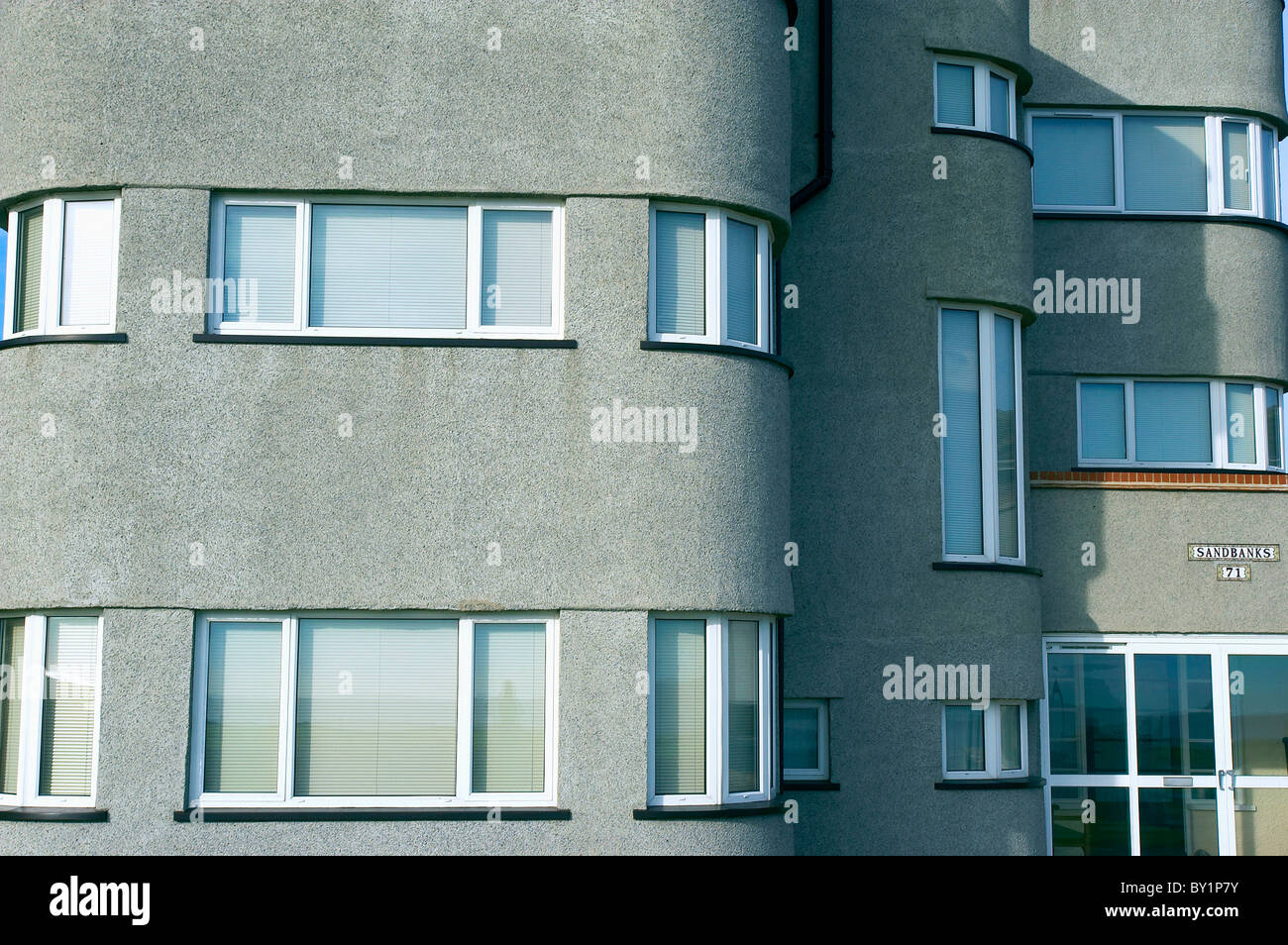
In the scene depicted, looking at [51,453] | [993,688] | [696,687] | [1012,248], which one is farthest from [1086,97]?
[51,453]

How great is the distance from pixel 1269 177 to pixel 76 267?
38.6ft

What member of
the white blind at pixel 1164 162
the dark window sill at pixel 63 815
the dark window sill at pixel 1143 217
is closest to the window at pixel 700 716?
the dark window sill at pixel 63 815

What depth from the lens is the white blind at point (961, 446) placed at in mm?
12906

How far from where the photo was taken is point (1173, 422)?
15.0 m

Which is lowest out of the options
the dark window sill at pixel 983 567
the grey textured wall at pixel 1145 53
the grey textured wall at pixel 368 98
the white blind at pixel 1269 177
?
the dark window sill at pixel 983 567

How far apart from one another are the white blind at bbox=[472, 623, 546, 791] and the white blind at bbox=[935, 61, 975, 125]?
652cm

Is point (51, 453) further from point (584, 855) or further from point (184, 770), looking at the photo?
point (584, 855)

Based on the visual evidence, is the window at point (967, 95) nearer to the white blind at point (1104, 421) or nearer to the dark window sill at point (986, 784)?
the white blind at point (1104, 421)

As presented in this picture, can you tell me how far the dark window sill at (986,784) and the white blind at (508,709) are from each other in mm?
3961

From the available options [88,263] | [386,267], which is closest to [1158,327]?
[386,267]

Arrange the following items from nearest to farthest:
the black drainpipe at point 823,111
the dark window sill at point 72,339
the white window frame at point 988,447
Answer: the dark window sill at point 72,339, the white window frame at point 988,447, the black drainpipe at point 823,111

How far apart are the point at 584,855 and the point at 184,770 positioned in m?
2.71

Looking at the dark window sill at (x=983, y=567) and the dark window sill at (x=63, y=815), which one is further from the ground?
the dark window sill at (x=983, y=567)

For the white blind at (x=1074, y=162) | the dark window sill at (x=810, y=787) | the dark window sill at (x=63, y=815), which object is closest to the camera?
the dark window sill at (x=63, y=815)
